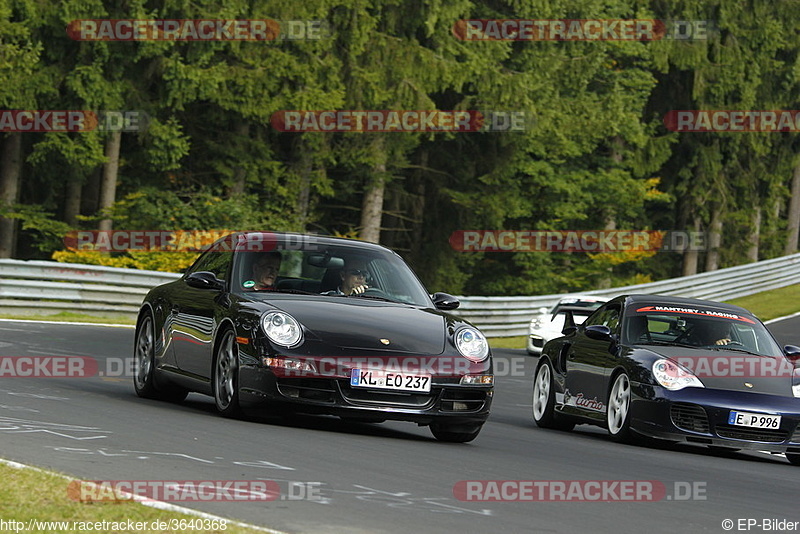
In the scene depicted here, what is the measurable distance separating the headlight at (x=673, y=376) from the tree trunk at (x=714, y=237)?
4633 centimetres

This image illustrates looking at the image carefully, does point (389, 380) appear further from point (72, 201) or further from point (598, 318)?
point (72, 201)

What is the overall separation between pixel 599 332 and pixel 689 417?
5.08 feet

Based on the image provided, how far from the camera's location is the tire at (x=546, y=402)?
14.7 meters

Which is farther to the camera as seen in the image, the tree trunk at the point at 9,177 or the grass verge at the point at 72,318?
the tree trunk at the point at 9,177

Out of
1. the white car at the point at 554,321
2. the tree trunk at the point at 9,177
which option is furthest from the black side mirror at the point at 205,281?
the tree trunk at the point at 9,177

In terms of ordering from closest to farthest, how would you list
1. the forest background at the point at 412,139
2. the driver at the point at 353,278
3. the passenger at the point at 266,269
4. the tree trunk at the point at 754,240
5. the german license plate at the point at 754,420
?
the passenger at the point at 266,269 < the driver at the point at 353,278 < the german license plate at the point at 754,420 < the forest background at the point at 412,139 < the tree trunk at the point at 754,240

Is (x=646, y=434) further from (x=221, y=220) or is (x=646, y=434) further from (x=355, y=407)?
(x=221, y=220)

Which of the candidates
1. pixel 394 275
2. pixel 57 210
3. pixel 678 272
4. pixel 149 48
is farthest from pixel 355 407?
pixel 678 272

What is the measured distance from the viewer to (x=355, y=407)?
428 inches

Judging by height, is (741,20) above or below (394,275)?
above

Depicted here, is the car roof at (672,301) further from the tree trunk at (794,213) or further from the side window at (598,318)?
the tree trunk at (794,213)

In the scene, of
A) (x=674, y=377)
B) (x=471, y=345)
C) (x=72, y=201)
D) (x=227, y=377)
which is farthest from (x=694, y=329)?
(x=72, y=201)

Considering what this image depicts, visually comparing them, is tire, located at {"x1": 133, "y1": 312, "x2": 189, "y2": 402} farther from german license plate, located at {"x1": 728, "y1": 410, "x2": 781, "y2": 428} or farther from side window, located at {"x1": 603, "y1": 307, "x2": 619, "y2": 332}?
german license plate, located at {"x1": 728, "y1": 410, "x2": 781, "y2": 428}

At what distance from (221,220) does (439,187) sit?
525 inches
